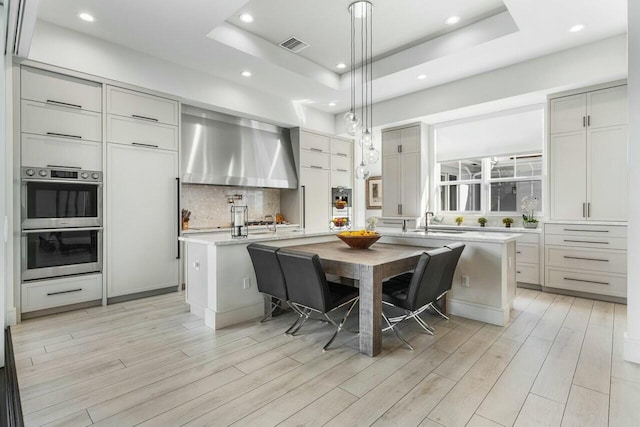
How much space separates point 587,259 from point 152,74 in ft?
19.4

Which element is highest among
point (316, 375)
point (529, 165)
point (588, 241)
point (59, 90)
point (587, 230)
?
point (59, 90)

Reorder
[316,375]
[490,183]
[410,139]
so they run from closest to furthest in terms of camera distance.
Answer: [316,375], [490,183], [410,139]

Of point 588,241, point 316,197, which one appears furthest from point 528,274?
point 316,197

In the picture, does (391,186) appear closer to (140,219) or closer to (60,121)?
(140,219)

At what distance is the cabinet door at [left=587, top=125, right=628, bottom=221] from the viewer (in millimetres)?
4012

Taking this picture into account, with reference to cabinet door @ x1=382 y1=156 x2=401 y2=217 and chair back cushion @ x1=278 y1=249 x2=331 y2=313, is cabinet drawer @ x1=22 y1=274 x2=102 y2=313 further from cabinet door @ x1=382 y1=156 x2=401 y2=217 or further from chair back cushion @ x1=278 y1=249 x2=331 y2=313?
cabinet door @ x1=382 y1=156 x2=401 y2=217

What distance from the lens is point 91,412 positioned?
6.08ft

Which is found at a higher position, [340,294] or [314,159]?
[314,159]

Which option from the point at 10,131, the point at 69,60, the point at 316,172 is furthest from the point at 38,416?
the point at 316,172

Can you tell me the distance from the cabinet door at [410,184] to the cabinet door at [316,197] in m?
1.43

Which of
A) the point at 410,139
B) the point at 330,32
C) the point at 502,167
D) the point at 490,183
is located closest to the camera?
the point at 330,32

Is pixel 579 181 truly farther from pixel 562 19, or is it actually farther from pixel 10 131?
pixel 10 131

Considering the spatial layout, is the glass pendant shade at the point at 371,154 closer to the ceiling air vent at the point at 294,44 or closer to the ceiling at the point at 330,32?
the ceiling at the point at 330,32

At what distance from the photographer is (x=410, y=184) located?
6.05 m
